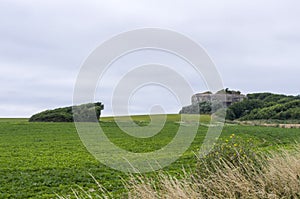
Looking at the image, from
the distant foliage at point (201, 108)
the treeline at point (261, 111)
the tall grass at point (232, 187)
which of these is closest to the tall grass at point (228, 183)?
the tall grass at point (232, 187)

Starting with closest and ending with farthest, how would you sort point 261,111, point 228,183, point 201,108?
point 228,183 < point 201,108 < point 261,111

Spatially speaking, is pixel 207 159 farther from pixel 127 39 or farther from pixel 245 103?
pixel 245 103

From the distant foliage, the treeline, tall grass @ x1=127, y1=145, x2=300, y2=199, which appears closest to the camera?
tall grass @ x1=127, y1=145, x2=300, y2=199

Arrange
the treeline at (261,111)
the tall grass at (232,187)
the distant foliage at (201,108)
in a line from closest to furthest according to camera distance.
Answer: the tall grass at (232,187) → the distant foliage at (201,108) → the treeline at (261,111)

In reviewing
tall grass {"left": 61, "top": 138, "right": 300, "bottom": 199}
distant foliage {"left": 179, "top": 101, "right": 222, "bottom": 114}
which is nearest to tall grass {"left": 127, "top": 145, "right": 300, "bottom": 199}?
tall grass {"left": 61, "top": 138, "right": 300, "bottom": 199}

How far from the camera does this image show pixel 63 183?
12.6 meters

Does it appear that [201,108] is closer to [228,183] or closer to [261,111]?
[228,183]

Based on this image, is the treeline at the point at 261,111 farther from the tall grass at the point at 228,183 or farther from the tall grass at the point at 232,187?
the tall grass at the point at 232,187

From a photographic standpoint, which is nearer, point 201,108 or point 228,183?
point 228,183

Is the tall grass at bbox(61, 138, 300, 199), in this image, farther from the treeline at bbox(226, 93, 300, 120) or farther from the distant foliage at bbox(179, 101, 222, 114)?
the treeline at bbox(226, 93, 300, 120)

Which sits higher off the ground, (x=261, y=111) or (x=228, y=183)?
(x=261, y=111)

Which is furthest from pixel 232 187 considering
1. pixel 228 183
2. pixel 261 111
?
pixel 261 111

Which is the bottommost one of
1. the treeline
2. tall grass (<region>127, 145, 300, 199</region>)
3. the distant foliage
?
tall grass (<region>127, 145, 300, 199</region>)

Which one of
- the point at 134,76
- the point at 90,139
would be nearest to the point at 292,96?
the point at 90,139
